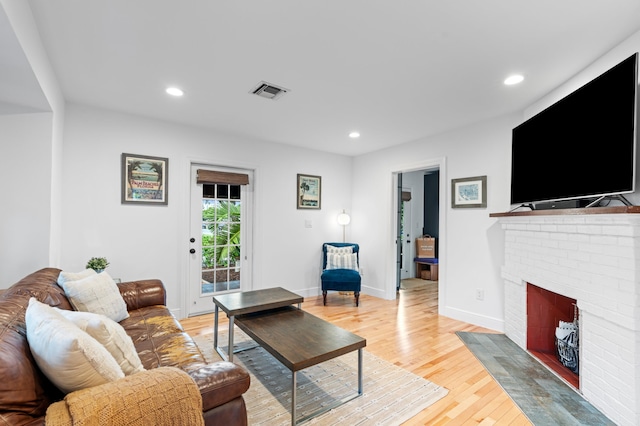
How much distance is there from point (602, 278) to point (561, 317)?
1.00 metres

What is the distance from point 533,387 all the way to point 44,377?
2.86m

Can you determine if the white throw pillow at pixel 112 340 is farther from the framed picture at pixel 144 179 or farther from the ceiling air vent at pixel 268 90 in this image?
the framed picture at pixel 144 179

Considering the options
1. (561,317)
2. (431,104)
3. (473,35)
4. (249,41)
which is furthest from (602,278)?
(249,41)

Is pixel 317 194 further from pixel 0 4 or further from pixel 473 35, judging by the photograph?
pixel 0 4

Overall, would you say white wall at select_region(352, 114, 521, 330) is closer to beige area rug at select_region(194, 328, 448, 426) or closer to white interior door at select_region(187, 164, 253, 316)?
beige area rug at select_region(194, 328, 448, 426)

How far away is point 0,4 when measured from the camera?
1.33m

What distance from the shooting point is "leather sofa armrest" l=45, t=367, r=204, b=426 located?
944 mm

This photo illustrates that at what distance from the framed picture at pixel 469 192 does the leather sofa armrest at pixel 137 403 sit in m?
3.44

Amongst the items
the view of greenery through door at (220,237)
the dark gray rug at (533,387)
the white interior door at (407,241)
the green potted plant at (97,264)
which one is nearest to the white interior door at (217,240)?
the view of greenery through door at (220,237)

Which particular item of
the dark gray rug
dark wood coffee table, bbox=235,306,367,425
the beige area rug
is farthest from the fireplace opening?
dark wood coffee table, bbox=235,306,367,425

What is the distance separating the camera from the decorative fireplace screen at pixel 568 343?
2426 mm

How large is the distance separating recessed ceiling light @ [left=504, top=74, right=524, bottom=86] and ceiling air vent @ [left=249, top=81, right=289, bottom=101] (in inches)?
73.2

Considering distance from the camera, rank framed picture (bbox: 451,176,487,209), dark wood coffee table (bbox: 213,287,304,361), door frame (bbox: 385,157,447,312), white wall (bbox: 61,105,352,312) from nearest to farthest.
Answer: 1. dark wood coffee table (bbox: 213,287,304,361)
2. white wall (bbox: 61,105,352,312)
3. framed picture (bbox: 451,176,487,209)
4. door frame (bbox: 385,157,447,312)

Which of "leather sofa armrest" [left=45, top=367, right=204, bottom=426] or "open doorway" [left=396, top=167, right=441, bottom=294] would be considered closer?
"leather sofa armrest" [left=45, top=367, right=204, bottom=426]
